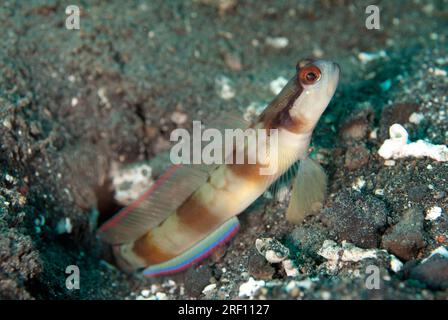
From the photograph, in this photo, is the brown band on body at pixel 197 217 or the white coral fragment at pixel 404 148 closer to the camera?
the white coral fragment at pixel 404 148

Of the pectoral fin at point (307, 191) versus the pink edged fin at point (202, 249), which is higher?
the pectoral fin at point (307, 191)

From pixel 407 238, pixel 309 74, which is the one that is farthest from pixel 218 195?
pixel 407 238

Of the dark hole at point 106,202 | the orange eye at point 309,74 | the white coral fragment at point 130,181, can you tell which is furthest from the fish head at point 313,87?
the dark hole at point 106,202

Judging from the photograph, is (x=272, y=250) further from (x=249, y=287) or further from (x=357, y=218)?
(x=357, y=218)

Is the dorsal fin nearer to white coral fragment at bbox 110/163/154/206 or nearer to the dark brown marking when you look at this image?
the dark brown marking

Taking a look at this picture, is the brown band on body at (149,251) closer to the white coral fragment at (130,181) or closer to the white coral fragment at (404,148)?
the white coral fragment at (130,181)
